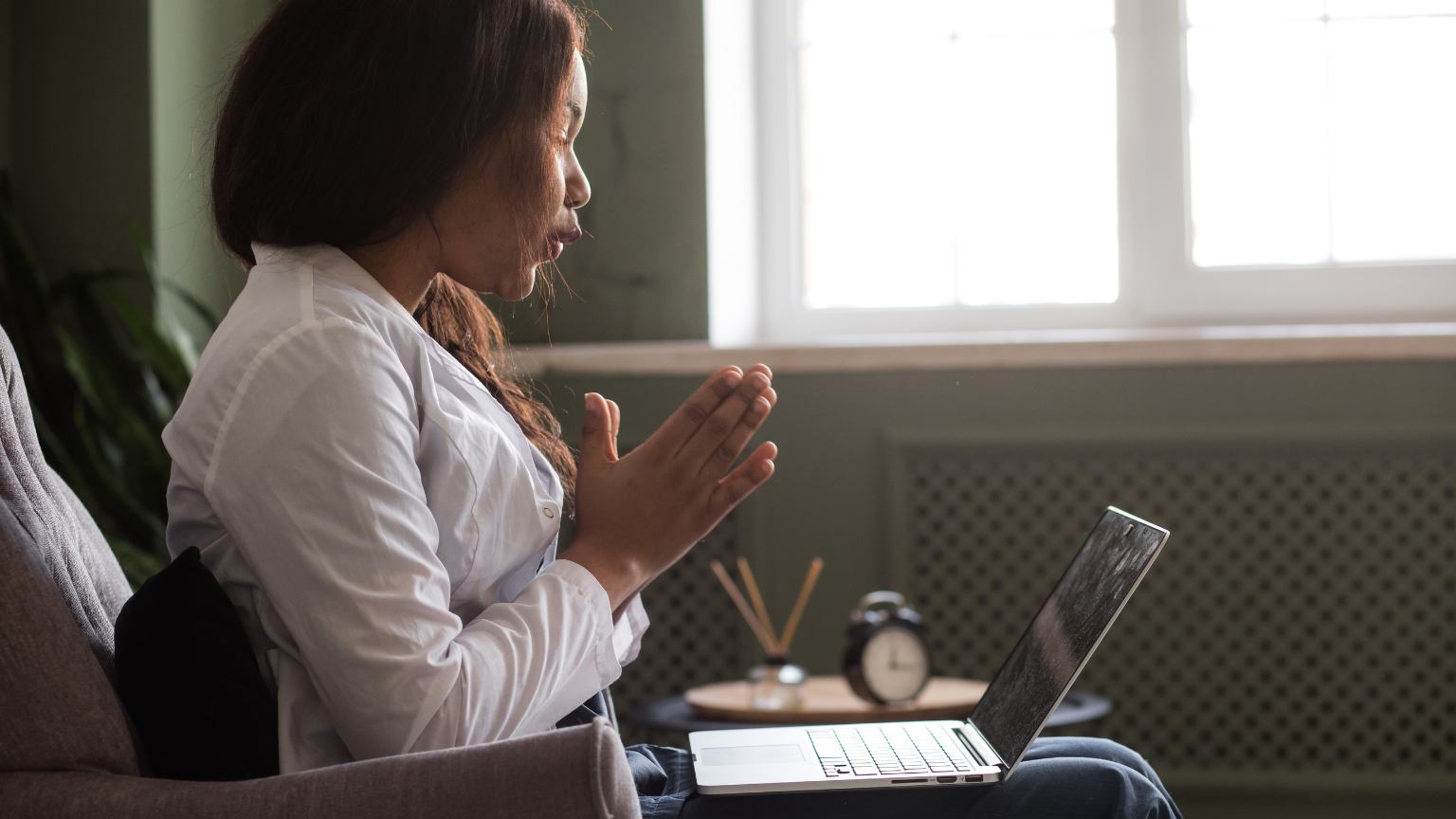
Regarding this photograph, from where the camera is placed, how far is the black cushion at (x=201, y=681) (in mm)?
924

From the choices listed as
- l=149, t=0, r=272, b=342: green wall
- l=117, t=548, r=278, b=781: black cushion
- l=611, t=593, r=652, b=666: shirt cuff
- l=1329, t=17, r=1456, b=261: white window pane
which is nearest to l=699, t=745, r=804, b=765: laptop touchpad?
l=611, t=593, r=652, b=666: shirt cuff

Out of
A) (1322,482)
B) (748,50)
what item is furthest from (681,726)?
(748,50)

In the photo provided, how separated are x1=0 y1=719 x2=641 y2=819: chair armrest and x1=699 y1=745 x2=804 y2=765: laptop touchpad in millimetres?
222

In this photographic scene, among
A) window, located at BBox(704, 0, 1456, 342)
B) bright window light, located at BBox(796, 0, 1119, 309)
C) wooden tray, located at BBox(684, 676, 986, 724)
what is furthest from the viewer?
bright window light, located at BBox(796, 0, 1119, 309)

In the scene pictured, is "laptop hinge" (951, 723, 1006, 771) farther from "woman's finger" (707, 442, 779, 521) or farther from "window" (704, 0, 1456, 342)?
"window" (704, 0, 1456, 342)

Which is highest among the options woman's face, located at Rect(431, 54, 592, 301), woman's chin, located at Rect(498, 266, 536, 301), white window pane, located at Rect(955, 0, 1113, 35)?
white window pane, located at Rect(955, 0, 1113, 35)

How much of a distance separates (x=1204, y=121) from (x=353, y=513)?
250 cm

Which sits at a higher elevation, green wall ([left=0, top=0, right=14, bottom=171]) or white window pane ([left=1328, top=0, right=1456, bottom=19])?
white window pane ([left=1328, top=0, right=1456, bottom=19])

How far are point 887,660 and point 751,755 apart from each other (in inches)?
36.8

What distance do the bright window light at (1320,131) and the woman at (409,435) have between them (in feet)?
6.88

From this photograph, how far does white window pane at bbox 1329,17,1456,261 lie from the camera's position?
9.46 ft

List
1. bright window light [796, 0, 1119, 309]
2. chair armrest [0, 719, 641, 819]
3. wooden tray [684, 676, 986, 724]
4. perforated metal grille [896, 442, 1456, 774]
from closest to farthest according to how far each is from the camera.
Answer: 1. chair armrest [0, 719, 641, 819]
2. wooden tray [684, 676, 986, 724]
3. perforated metal grille [896, 442, 1456, 774]
4. bright window light [796, 0, 1119, 309]

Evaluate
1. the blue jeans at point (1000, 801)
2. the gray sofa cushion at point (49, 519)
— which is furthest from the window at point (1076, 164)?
the blue jeans at point (1000, 801)

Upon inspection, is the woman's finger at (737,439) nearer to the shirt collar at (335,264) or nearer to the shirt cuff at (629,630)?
the shirt cuff at (629,630)
